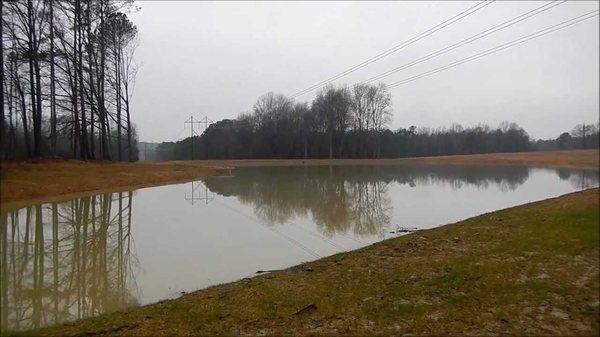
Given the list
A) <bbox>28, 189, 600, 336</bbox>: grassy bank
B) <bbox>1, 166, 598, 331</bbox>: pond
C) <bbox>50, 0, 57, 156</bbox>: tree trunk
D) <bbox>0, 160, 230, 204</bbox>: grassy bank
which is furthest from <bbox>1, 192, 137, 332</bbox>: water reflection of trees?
<bbox>50, 0, 57, 156</bbox>: tree trunk

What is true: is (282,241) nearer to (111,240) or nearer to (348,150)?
(111,240)

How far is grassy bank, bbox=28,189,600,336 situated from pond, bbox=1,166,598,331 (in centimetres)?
110

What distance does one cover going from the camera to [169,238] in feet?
41.8

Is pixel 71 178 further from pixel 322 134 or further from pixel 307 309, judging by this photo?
pixel 322 134

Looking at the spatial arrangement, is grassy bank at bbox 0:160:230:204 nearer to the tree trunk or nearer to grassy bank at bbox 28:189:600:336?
the tree trunk

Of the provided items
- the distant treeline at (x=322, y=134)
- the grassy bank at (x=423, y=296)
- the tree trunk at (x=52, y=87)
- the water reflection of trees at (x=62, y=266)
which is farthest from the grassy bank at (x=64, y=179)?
the distant treeline at (x=322, y=134)

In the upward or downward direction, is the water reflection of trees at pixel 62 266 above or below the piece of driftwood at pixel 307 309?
below

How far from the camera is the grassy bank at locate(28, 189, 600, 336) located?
5.16m

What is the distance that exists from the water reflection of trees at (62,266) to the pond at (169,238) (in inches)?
1.0

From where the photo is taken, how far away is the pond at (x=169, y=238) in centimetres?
766

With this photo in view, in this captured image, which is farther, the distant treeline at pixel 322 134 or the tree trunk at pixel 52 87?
the distant treeline at pixel 322 134

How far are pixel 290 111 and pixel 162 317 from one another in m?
85.9

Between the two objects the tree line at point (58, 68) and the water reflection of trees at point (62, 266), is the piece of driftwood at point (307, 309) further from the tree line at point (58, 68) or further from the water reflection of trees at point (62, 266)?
the tree line at point (58, 68)

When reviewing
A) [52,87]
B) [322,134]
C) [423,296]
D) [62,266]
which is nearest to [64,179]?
[52,87]
